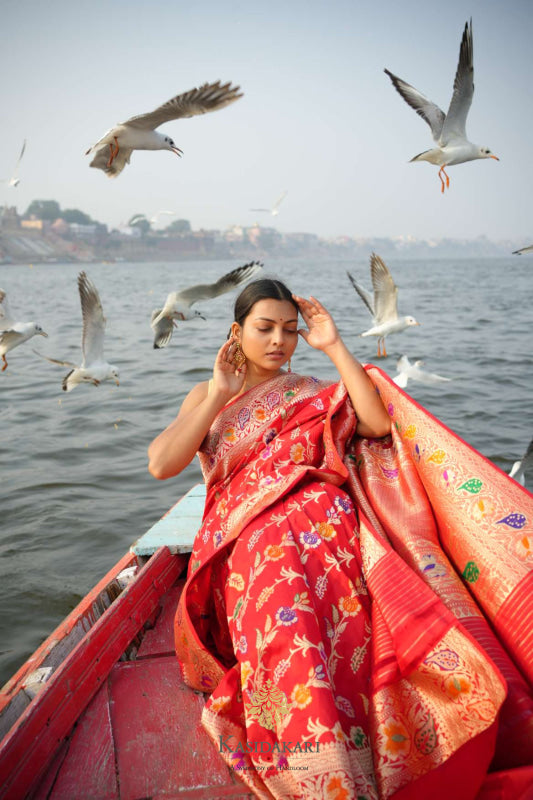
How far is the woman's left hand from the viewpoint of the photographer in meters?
2.41

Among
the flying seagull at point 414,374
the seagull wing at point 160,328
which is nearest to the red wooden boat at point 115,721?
the seagull wing at point 160,328

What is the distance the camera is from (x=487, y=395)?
9680mm

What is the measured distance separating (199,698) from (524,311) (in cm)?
2243

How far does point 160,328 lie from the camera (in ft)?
19.8

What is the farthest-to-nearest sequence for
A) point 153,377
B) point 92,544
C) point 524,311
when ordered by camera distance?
point 524,311 → point 153,377 → point 92,544

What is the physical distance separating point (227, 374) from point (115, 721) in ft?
4.15

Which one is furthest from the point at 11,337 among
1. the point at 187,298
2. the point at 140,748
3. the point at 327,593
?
the point at 327,593

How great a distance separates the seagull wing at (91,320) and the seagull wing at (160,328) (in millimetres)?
486

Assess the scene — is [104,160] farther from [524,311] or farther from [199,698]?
[524,311]

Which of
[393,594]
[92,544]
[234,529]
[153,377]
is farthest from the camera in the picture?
[153,377]

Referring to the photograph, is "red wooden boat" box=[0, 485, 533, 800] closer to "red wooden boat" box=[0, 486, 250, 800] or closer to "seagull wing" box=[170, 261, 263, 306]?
"red wooden boat" box=[0, 486, 250, 800]

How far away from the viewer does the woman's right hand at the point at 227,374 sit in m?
2.33

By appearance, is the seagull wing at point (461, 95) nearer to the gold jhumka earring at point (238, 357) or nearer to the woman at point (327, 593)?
the woman at point (327, 593)

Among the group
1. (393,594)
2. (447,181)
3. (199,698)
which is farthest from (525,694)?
(447,181)
